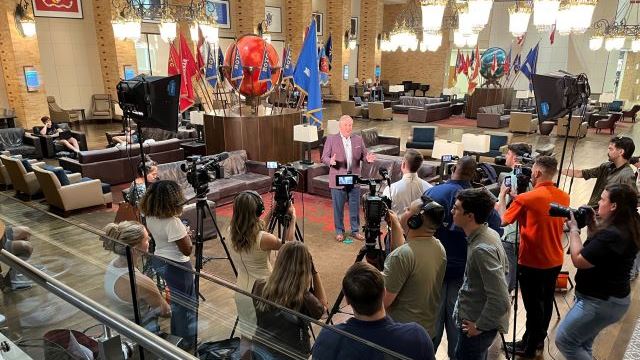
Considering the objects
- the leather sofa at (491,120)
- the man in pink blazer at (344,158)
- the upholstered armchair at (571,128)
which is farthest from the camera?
the leather sofa at (491,120)

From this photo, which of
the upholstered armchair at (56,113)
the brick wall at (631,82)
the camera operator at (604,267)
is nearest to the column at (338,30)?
the upholstered armchair at (56,113)

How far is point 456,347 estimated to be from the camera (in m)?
2.66

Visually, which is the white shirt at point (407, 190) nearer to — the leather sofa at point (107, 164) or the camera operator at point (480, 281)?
the camera operator at point (480, 281)

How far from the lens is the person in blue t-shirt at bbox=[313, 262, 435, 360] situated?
1.59 m

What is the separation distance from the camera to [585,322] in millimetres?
2561

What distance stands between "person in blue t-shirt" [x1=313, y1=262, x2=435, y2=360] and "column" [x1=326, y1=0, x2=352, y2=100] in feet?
68.8

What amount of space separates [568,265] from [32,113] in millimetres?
14590

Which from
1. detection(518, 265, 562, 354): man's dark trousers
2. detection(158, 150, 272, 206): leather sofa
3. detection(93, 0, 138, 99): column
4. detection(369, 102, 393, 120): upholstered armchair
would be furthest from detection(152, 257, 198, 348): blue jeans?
detection(369, 102, 393, 120): upholstered armchair

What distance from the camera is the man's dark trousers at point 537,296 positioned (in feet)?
10.2

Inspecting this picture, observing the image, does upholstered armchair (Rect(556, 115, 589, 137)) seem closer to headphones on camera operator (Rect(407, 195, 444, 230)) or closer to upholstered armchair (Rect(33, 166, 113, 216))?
upholstered armchair (Rect(33, 166, 113, 216))

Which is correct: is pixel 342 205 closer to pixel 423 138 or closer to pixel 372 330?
pixel 372 330

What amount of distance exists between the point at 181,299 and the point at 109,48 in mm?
15189

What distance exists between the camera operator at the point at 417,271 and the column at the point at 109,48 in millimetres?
15313

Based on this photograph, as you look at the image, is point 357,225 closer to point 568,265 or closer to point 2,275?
point 568,265
